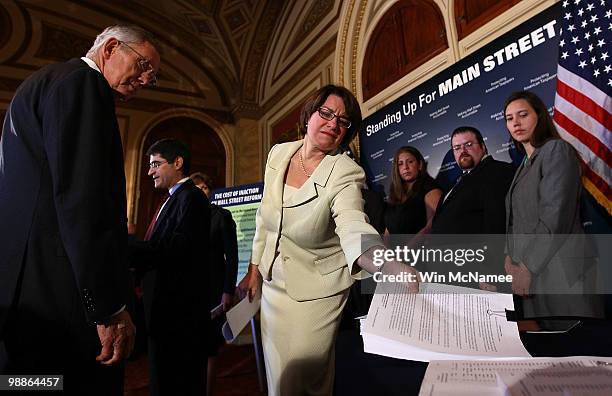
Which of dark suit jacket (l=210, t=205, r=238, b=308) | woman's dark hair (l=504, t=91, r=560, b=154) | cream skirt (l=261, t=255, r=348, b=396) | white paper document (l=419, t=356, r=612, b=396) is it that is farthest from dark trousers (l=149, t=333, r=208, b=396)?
woman's dark hair (l=504, t=91, r=560, b=154)

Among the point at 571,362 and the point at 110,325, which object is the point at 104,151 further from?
the point at 571,362

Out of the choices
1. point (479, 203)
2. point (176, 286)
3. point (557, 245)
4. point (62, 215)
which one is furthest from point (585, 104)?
point (62, 215)

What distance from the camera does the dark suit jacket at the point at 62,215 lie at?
36.1 inches

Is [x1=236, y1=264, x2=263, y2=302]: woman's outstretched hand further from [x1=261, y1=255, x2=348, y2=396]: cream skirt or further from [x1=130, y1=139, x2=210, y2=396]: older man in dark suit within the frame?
[x1=130, y1=139, x2=210, y2=396]: older man in dark suit

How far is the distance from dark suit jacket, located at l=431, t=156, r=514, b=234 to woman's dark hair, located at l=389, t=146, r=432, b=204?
0.87m

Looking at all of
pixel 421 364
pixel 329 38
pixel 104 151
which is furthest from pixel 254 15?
pixel 421 364

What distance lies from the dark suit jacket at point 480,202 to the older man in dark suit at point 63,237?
2.08 m

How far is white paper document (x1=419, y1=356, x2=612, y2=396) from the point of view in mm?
384

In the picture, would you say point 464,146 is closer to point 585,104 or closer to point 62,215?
point 585,104

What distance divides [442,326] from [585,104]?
8.20 feet

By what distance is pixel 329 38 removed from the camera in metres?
5.51

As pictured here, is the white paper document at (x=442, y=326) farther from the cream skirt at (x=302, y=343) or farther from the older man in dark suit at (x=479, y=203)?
the older man in dark suit at (x=479, y=203)

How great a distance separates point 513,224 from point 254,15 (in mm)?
6776

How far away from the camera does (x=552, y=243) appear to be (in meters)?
1.80
